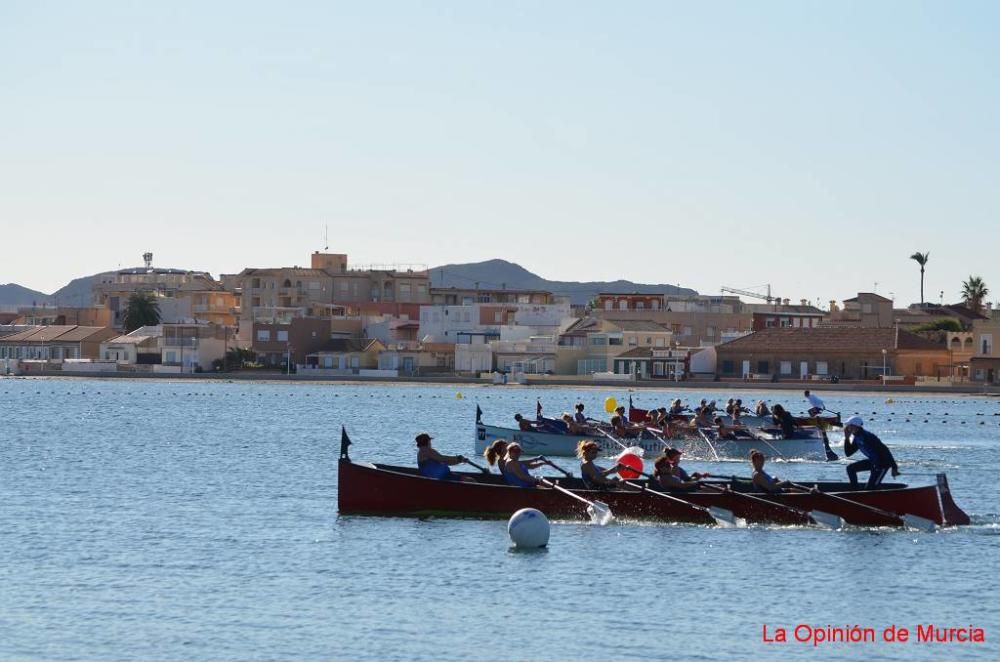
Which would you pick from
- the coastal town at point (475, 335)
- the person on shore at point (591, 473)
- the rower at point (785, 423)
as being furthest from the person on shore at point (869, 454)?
the coastal town at point (475, 335)

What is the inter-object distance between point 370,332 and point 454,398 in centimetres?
3036

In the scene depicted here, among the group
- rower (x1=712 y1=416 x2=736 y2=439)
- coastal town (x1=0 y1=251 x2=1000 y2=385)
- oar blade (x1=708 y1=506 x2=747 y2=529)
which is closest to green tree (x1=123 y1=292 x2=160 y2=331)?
coastal town (x1=0 y1=251 x2=1000 y2=385)

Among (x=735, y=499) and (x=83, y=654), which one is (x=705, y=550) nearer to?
(x=735, y=499)

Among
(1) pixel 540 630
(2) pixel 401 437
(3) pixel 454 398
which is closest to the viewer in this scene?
(1) pixel 540 630

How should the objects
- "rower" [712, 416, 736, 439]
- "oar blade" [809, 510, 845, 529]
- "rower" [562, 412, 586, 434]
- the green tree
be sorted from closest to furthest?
"oar blade" [809, 510, 845, 529]
"rower" [562, 412, 586, 434]
"rower" [712, 416, 736, 439]
the green tree

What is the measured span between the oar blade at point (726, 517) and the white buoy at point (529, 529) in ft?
11.9

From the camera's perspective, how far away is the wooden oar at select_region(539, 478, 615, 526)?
3048cm

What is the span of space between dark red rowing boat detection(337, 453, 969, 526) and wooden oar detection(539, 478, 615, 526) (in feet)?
0.31

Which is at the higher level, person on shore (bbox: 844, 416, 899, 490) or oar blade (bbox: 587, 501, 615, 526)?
person on shore (bbox: 844, 416, 899, 490)

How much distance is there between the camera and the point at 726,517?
30.6 metres

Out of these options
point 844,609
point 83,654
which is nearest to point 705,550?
point 844,609

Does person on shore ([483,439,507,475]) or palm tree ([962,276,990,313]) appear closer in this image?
person on shore ([483,439,507,475])

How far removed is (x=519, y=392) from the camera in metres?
123

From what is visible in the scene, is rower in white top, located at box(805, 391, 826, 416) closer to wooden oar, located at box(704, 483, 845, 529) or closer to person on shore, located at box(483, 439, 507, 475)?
wooden oar, located at box(704, 483, 845, 529)
